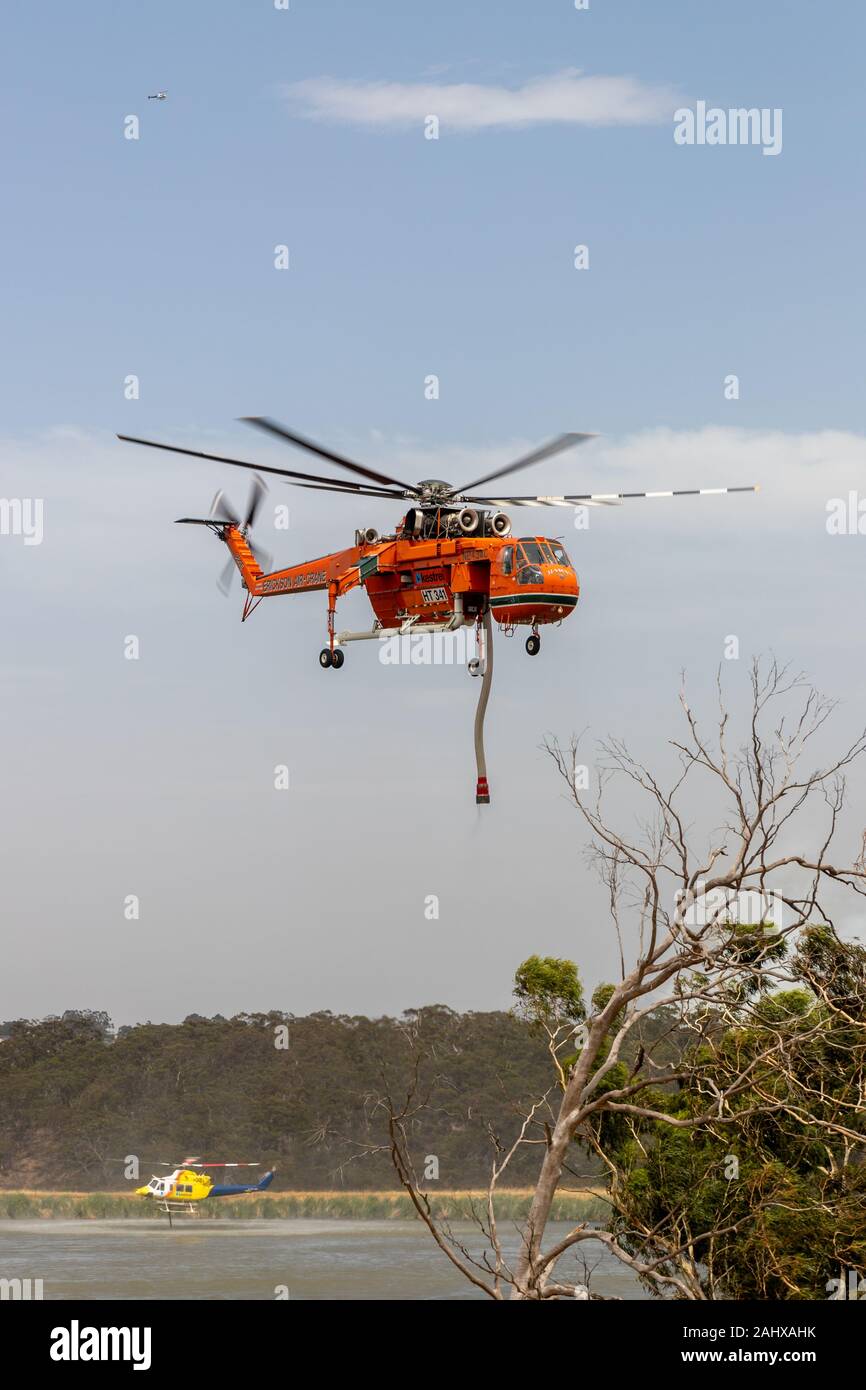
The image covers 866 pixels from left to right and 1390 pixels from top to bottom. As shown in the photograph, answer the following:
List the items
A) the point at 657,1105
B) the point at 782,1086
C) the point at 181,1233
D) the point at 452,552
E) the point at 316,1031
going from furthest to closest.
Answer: the point at 316,1031 → the point at 181,1233 → the point at 657,1105 → the point at 782,1086 → the point at 452,552

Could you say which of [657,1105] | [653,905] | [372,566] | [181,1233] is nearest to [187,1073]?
[181,1233]

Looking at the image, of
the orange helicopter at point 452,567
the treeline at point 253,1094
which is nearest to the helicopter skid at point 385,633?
the orange helicopter at point 452,567

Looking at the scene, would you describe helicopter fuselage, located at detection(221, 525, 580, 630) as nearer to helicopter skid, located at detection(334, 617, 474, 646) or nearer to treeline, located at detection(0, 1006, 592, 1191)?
helicopter skid, located at detection(334, 617, 474, 646)

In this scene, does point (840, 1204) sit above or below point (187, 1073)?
above

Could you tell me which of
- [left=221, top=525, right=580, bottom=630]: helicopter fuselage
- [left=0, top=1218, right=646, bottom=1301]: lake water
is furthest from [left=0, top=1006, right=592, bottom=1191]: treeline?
[left=221, top=525, right=580, bottom=630]: helicopter fuselage

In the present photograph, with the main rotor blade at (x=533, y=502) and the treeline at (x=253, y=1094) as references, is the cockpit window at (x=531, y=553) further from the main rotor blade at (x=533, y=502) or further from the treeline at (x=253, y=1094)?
the treeline at (x=253, y=1094)

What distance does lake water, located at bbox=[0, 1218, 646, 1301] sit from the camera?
4575 centimetres

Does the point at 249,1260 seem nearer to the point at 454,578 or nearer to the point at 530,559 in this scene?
the point at 454,578

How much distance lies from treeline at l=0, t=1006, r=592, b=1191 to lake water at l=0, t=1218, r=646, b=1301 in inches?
127

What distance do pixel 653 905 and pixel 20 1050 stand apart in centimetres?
7383

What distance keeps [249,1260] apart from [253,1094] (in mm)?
24862

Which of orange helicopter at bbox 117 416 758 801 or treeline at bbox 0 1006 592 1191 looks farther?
treeline at bbox 0 1006 592 1191
